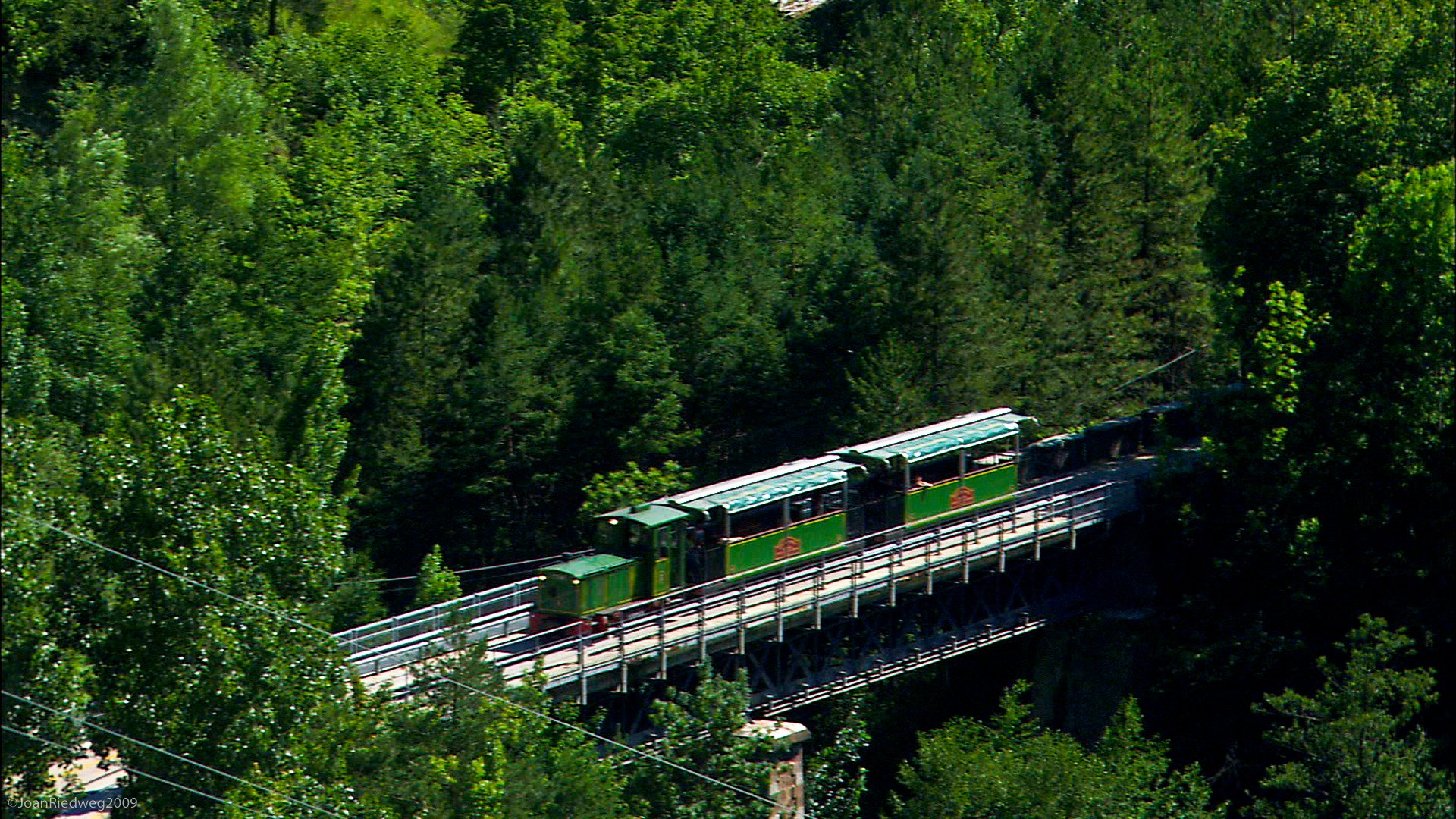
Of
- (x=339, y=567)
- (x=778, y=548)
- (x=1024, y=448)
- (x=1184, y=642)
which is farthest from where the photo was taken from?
(x=1024, y=448)

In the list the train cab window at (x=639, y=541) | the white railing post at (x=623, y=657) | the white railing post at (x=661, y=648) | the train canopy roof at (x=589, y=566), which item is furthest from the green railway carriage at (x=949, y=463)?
the white railing post at (x=623, y=657)

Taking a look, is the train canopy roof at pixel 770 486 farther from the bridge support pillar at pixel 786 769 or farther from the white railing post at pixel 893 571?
the bridge support pillar at pixel 786 769

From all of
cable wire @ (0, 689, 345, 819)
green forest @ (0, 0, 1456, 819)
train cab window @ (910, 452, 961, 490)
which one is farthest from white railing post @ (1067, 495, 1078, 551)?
cable wire @ (0, 689, 345, 819)

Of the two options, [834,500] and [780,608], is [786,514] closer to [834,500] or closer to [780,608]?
[834,500]

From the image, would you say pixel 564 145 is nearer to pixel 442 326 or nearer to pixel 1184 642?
pixel 442 326

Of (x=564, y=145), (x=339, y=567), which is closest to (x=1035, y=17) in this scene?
(x=564, y=145)

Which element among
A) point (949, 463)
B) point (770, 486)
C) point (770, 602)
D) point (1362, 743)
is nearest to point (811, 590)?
point (770, 602)
